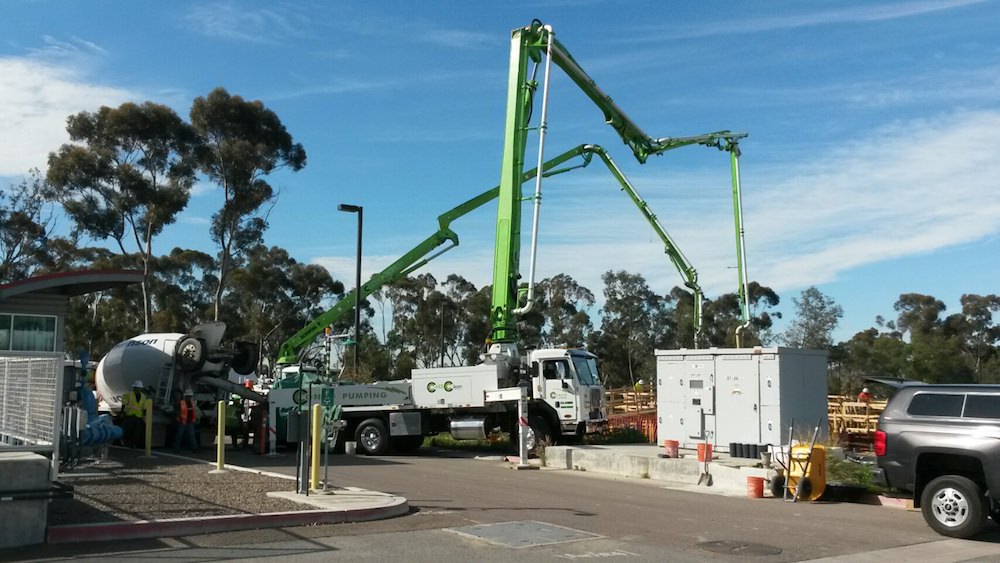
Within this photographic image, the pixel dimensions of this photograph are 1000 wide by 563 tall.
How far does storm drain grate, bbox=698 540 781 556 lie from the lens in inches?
380

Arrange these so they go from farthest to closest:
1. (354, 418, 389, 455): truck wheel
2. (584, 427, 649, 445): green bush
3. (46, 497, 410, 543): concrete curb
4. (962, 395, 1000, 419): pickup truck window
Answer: (584, 427, 649, 445): green bush < (354, 418, 389, 455): truck wheel < (962, 395, 1000, 419): pickup truck window < (46, 497, 410, 543): concrete curb

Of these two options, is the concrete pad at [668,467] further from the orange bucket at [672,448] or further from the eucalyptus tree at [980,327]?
the eucalyptus tree at [980,327]

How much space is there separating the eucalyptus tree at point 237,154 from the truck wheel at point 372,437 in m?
26.7

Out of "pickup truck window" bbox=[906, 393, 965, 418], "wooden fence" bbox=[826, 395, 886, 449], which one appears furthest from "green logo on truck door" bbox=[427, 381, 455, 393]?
"pickup truck window" bbox=[906, 393, 965, 418]

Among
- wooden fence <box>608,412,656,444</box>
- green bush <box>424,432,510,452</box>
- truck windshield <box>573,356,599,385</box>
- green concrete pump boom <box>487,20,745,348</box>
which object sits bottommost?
green bush <box>424,432,510,452</box>

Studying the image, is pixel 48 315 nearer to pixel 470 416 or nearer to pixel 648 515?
pixel 470 416

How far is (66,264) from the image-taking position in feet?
160

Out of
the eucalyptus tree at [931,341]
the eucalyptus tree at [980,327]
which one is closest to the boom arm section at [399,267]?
the eucalyptus tree at [931,341]

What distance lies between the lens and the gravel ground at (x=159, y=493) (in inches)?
412

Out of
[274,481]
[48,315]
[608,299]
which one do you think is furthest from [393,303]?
[274,481]

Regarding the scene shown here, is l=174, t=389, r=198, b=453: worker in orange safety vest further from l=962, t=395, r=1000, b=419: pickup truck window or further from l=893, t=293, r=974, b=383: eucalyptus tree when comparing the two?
l=893, t=293, r=974, b=383: eucalyptus tree

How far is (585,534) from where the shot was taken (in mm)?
10547

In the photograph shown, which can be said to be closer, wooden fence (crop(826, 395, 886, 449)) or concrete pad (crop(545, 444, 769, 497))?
concrete pad (crop(545, 444, 769, 497))

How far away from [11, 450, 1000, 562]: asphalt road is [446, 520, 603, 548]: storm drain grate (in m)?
0.01
